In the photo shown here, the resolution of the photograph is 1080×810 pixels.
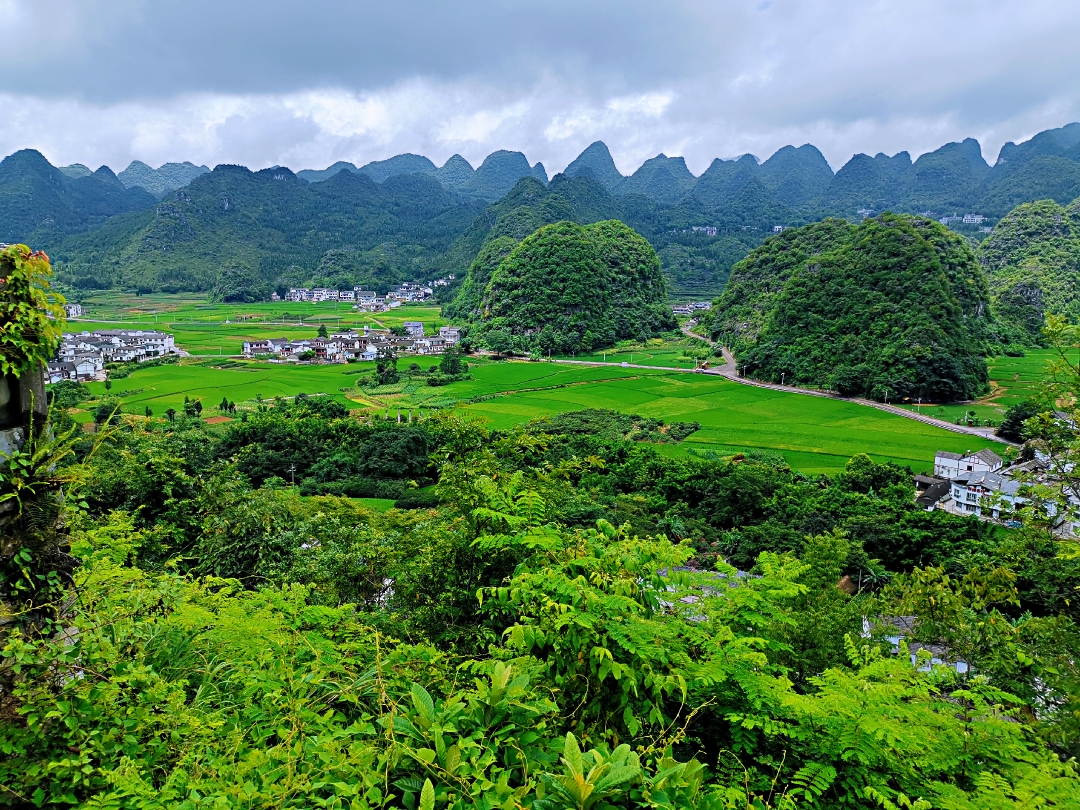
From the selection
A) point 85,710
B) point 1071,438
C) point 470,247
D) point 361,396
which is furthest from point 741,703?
point 470,247

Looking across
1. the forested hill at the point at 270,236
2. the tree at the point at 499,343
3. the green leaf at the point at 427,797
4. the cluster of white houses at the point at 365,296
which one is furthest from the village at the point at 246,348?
the green leaf at the point at 427,797

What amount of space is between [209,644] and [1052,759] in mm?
5051

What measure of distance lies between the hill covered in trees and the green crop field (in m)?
9.55

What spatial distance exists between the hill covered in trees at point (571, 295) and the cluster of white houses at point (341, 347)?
6.76m

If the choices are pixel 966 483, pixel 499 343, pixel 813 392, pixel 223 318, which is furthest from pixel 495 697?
pixel 223 318

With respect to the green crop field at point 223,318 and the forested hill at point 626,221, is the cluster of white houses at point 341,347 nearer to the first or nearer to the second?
the green crop field at point 223,318

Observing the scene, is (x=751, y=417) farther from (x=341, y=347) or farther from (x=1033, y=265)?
(x=1033, y=265)

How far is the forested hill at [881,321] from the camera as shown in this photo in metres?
38.8

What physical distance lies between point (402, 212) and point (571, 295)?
86.4 meters

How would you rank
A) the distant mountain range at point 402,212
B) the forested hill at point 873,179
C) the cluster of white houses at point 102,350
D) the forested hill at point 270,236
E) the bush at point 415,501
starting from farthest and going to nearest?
the forested hill at point 873,179 → the distant mountain range at point 402,212 → the forested hill at point 270,236 → the cluster of white houses at point 102,350 → the bush at point 415,501

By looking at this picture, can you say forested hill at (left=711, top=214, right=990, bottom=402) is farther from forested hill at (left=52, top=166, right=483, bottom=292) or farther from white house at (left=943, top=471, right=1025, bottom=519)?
forested hill at (left=52, top=166, right=483, bottom=292)

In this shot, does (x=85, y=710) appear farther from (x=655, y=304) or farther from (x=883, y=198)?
(x=883, y=198)

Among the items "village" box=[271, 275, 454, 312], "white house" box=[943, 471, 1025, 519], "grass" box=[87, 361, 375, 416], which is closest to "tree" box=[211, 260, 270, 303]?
"village" box=[271, 275, 454, 312]

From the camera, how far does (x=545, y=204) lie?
9738cm
